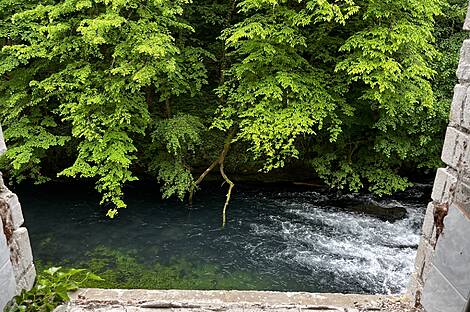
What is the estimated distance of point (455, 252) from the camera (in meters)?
2.23

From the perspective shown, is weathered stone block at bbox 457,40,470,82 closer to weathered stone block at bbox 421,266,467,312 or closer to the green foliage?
weathered stone block at bbox 421,266,467,312

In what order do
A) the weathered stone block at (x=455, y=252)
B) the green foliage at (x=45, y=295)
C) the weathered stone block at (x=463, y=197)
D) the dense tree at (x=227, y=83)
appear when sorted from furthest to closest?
1. the dense tree at (x=227, y=83)
2. the green foliage at (x=45, y=295)
3. the weathered stone block at (x=463, y=197)
4. the weathered stone block at (x=455, y=252)

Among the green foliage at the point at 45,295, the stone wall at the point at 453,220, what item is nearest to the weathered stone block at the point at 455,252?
the stone wall at the point at 453,220

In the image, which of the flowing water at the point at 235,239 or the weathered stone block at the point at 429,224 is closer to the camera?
the weathered stone block at the point at 429,224

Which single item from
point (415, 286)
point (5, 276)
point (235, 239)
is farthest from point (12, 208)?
point (235, 239)

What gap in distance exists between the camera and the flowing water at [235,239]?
590 centimetres

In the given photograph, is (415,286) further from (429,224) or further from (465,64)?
(465,64)

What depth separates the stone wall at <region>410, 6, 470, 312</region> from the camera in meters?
2.19

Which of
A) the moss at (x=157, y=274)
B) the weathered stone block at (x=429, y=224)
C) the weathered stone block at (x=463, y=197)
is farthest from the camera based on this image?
the moss at (x=157, y=274)

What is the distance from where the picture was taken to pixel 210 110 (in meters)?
8.48

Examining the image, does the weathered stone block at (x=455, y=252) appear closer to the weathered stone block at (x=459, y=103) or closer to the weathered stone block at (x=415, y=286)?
the weathered stone block at (x=415, y=286)

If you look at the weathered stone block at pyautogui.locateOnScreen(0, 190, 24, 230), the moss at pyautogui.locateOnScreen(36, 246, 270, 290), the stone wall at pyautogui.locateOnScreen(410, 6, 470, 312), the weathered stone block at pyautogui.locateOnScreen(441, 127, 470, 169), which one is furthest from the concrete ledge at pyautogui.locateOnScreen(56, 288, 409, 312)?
the moss at pyautogui.locateOnScreen(36, 246, 270, 290)

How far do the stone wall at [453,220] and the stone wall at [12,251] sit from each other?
2462 millimetres

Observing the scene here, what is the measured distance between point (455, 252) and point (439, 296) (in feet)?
1.14
